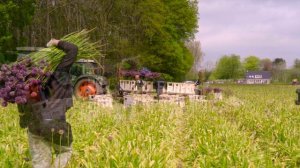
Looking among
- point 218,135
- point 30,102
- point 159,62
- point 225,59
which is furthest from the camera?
point 225,59

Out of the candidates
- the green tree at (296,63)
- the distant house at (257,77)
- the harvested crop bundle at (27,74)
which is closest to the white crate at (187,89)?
the harvested crop bundle at (27,74)

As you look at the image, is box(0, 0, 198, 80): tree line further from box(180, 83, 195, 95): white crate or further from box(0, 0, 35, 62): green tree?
box(180, 83, 195, 95): white crate

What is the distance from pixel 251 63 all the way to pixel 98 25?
137 metres

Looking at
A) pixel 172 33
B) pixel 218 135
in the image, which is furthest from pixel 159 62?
pixel 218 135

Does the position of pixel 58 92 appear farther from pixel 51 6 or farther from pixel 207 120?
pixel 51 6

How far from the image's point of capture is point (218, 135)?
7.38 m

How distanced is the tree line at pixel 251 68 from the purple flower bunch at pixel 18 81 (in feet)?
290

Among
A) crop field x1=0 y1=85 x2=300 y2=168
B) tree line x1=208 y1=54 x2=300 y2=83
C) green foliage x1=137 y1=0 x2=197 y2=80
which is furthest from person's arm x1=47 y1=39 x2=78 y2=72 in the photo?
tree line x1=208 y1=54 x2=300 y2=83

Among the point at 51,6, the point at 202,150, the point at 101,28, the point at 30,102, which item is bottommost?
the point at 202,150

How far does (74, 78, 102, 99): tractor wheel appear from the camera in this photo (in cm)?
1723

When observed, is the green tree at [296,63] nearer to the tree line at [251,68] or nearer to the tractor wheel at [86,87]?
the tree line at [251,68]

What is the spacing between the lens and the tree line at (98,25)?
80.1 feet

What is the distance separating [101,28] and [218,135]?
65.3 feet

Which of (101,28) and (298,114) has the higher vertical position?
(101,28)
